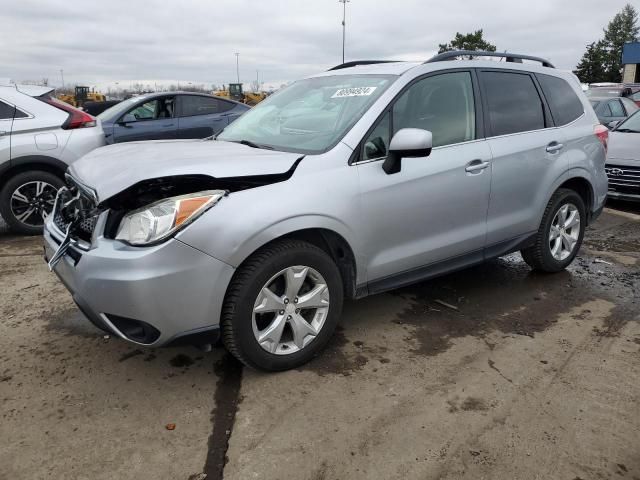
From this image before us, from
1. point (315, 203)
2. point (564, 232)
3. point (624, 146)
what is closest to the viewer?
point (315, 203)

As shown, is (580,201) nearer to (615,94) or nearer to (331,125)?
(331,125)

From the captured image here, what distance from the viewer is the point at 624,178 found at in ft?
23.8

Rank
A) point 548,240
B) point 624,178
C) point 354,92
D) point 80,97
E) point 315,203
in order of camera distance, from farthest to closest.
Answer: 1. point 80,97
2. point 624,178
3. point 548,240
4. point 354,92
5. point 315,203

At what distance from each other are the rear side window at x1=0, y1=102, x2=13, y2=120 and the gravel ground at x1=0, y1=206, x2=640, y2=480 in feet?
8.33

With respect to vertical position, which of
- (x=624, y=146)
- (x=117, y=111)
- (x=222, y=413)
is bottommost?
(x=222, y=413)

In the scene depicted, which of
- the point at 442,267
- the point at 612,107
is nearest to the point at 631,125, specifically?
the point at 612,107

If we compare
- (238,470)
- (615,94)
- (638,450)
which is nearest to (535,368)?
(638,450)

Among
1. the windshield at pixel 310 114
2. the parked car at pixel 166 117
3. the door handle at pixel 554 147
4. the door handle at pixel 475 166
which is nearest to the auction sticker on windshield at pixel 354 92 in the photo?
the windshield at pixel 310 114

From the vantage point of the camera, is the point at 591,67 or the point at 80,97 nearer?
the point at 80,97

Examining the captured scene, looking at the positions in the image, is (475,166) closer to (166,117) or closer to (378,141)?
(378,141)

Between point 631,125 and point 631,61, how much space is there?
46513 mm

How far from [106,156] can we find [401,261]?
1.93m

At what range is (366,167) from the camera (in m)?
3.05

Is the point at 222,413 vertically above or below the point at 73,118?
below
